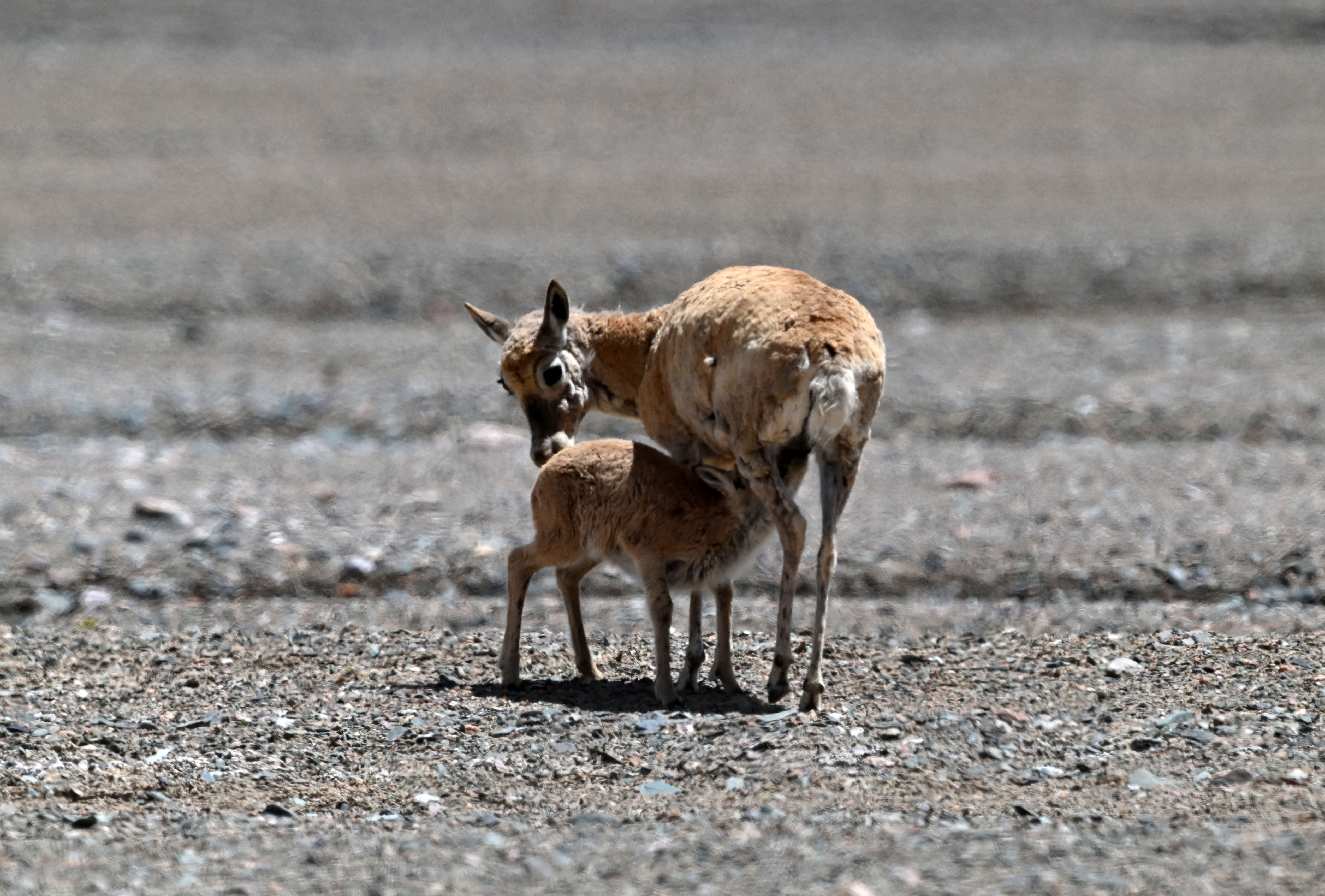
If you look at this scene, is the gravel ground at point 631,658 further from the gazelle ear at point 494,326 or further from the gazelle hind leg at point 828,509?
the gazelle ear at point 494,326

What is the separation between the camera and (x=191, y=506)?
13.6 m

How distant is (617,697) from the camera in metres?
9.24

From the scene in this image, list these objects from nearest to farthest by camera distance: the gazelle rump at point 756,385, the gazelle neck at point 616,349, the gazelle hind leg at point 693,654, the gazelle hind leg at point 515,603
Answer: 1. the gazelle rump at point 756,385
2. the gazelle hind leg at point 693,654
3. the gazelle hind leg at point 515,603
4. the gazelle neck at point 616,349

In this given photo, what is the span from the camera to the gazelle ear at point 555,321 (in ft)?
31.7

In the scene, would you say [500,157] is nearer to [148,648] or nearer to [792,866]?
[148,648]

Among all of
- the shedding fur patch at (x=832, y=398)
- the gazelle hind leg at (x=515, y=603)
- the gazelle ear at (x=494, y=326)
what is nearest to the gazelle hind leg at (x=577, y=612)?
the gazelle hind leg at (x=515, y=603)

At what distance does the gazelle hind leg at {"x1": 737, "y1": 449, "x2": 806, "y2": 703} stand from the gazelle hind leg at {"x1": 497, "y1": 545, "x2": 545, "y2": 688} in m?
1.43

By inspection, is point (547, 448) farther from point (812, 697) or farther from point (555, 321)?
point (812, 697)

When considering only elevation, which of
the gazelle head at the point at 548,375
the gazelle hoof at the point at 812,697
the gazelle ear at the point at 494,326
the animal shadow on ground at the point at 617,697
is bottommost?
the animal shadow on ground at the point at 617,697

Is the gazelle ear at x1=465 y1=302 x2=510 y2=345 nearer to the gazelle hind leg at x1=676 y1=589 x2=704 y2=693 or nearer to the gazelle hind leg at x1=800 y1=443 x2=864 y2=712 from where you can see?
the gazelle hind leg at x1=676 y1=589 x2=704 y2=693

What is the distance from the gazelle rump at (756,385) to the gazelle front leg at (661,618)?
0.57 metres

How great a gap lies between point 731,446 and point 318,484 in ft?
21.7

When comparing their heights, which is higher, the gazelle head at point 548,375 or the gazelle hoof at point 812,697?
the gazelle head at point 548,375

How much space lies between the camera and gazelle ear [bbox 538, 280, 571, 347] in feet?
31.7
